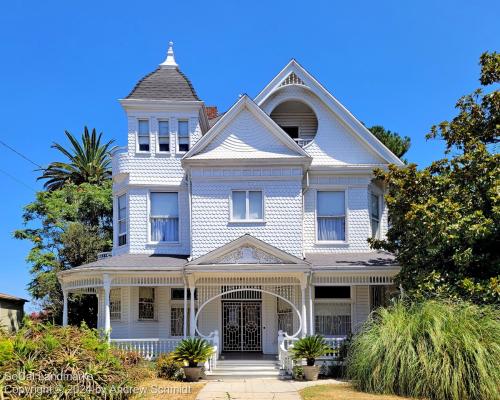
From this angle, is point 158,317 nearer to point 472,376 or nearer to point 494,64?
point 472,376

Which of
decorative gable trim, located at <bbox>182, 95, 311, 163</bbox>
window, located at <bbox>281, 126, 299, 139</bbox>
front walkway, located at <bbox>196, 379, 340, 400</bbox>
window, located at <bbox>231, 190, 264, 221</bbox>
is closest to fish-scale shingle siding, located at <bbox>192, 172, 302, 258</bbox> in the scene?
window, located at <bbox>231, 190, 264, 221</bbox>

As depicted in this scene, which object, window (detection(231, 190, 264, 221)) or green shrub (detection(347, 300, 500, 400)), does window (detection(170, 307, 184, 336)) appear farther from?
green shrub (detection(347, 300, 500, 400))

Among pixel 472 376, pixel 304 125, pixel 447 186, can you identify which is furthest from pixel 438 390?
pixel 304 125

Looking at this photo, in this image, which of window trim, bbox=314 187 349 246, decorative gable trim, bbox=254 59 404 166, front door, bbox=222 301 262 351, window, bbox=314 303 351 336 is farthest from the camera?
decorative gable trim, bbox=254 59 404 166

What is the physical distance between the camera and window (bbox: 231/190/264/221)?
72.0 ft

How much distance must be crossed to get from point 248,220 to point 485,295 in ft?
28.9

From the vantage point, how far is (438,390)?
13.5 metres

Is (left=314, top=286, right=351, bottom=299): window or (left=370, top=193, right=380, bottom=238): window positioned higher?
(left=370, top=193, right=380, bottom=238): window

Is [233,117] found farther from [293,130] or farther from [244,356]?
[244,356]

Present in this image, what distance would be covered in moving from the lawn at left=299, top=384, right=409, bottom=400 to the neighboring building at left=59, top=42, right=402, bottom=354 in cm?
436

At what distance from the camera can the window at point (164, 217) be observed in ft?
76.1

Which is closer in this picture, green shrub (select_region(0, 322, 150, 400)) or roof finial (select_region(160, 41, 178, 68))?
green shrub (select_region(0, 322, 150, 400))

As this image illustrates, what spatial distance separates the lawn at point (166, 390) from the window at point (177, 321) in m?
5.22

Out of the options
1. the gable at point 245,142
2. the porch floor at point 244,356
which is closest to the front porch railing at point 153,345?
the porch floor at point 244,356
